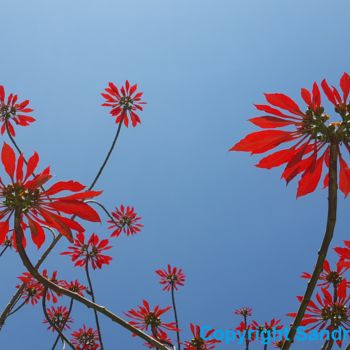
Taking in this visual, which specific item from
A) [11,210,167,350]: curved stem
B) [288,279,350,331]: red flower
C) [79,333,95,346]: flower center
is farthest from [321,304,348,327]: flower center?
[79,333,95,346]: flower center

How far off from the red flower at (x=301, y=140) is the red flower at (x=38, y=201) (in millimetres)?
653

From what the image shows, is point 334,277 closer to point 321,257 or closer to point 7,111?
point 321,257

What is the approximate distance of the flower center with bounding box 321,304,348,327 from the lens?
288 centimetres

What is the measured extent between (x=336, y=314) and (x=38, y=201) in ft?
7.63

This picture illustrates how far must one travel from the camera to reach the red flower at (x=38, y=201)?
5.09 feet

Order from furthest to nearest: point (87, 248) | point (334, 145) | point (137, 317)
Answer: point (87, 248) < point (137, 317) < point (334, 145)

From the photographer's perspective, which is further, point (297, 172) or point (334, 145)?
point (297, 172)

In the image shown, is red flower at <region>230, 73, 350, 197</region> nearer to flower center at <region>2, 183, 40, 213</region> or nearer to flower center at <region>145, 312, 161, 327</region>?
flower center at <region>2, 183, 40, 213</region>

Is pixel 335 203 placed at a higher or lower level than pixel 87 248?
lower

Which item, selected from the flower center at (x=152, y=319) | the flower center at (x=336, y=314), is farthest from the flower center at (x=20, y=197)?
the flower center at (x=152, y=319)

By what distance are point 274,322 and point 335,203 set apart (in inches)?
255

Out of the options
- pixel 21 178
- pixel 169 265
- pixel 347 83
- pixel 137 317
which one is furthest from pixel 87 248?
pixel 347 83

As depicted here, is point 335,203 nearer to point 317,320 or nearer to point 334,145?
point 334,145

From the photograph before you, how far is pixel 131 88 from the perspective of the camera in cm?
802
